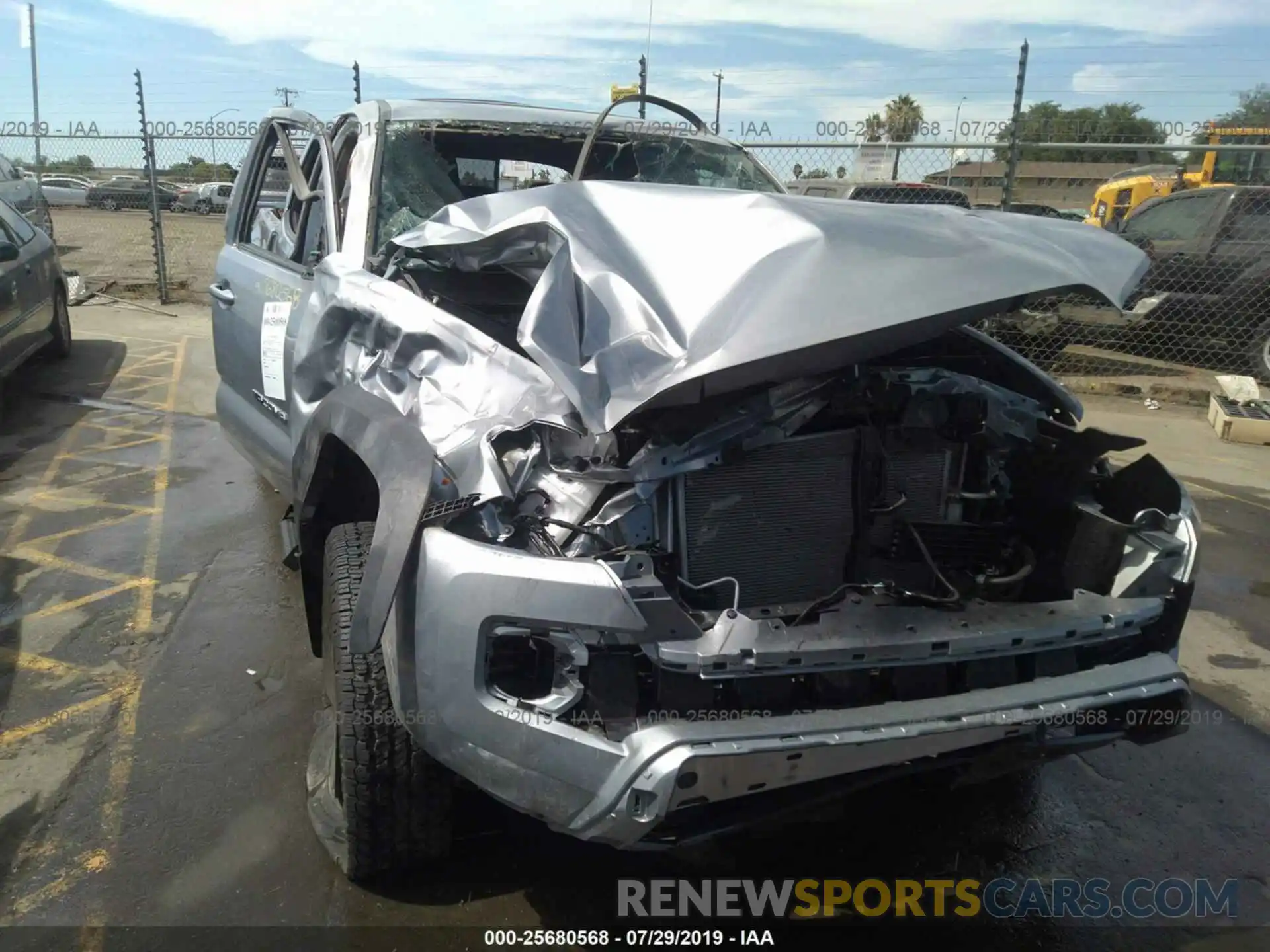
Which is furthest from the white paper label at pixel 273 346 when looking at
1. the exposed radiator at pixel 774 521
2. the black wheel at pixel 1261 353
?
the black wheel at pixel 1261 353

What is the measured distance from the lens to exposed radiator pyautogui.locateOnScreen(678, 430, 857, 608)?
230cm

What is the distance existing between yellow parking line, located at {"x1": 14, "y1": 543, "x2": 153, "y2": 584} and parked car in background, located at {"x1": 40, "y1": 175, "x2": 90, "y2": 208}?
29.3 meters

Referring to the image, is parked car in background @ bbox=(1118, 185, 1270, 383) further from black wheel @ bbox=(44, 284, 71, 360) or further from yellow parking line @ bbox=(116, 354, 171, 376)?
black wheel @ bbox=(44, 284, 71, 360)

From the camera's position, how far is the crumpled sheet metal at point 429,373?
2254 mm

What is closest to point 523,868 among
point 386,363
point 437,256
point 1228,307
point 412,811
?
point 412,811

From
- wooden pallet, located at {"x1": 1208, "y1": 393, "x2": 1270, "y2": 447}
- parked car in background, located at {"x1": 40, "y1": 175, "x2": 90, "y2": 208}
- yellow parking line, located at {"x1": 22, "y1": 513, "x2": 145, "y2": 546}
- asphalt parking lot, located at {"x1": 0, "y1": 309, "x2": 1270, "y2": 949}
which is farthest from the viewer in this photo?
parked car in background, located at {"x1": 40, "y1": 175, "x2": 90, "y2": 208}

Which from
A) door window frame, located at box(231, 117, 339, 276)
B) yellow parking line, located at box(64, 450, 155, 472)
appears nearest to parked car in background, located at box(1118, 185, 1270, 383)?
door window frame, located at box(231, 117, 339, 276)

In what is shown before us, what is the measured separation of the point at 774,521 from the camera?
2398mm

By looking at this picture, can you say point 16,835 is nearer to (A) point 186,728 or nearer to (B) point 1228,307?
(A) point 186,728

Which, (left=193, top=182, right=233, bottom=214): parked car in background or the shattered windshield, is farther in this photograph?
(left=193, top=182, right=233, bottom=214): parked car in background

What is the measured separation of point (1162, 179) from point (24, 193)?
1718 centimetres

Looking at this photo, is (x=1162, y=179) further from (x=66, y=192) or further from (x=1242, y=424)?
(x=66, y=192)

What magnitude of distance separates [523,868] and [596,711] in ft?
2.93

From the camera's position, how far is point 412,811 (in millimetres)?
2334
